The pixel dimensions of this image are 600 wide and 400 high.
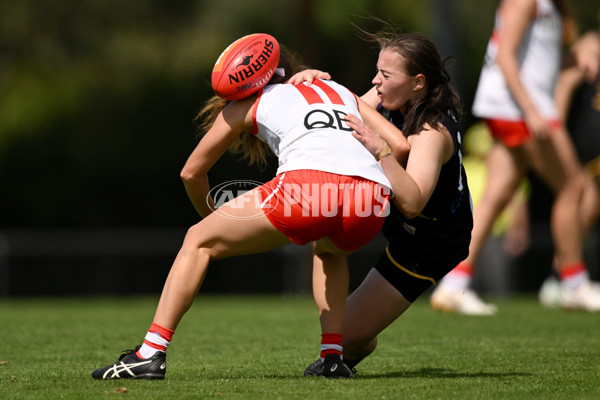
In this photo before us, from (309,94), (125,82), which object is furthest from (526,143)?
(125,82)

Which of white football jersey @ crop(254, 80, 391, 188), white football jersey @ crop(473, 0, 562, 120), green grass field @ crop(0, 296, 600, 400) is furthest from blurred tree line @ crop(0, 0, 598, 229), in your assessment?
white football jersey @ crop(254, 80, 391, 188)

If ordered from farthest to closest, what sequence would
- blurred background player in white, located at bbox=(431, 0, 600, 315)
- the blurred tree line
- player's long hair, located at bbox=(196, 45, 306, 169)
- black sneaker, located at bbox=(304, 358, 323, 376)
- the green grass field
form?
1. the blurred tree line
2. blurred background player in white, located at bbox=(431, 0, 600, 315)
3. player's long hair, located at bbox=(196, 45, 306, 169)
4. black sneaker, located at bbox=(304, 358, 323, 376)
5. the green grass field

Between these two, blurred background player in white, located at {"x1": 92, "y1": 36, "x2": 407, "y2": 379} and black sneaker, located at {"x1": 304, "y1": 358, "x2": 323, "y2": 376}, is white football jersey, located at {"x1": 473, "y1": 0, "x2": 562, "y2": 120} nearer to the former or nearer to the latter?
blurred background player in white, located at {"x1": 92, "y1": 36, "x2": 407, "y2": 379}

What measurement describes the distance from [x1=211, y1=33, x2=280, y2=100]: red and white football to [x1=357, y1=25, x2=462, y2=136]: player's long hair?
1.89 ft

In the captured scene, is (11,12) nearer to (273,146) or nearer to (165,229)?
(165,229)

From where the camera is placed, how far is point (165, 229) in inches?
567

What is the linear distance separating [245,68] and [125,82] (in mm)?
11692

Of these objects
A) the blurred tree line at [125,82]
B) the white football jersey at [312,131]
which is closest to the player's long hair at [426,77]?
the white football jersey at [312,131]

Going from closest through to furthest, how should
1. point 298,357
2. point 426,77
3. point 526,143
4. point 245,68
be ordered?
point 245,68, point 426,77, point 298,357, point 526,143

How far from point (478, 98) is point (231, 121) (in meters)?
3.59

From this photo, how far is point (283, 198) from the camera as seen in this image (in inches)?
151

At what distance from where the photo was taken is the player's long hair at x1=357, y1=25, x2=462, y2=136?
13.6ft

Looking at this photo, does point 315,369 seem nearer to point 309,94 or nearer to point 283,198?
point 283,198

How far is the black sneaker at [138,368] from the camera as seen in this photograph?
12.7 ft
